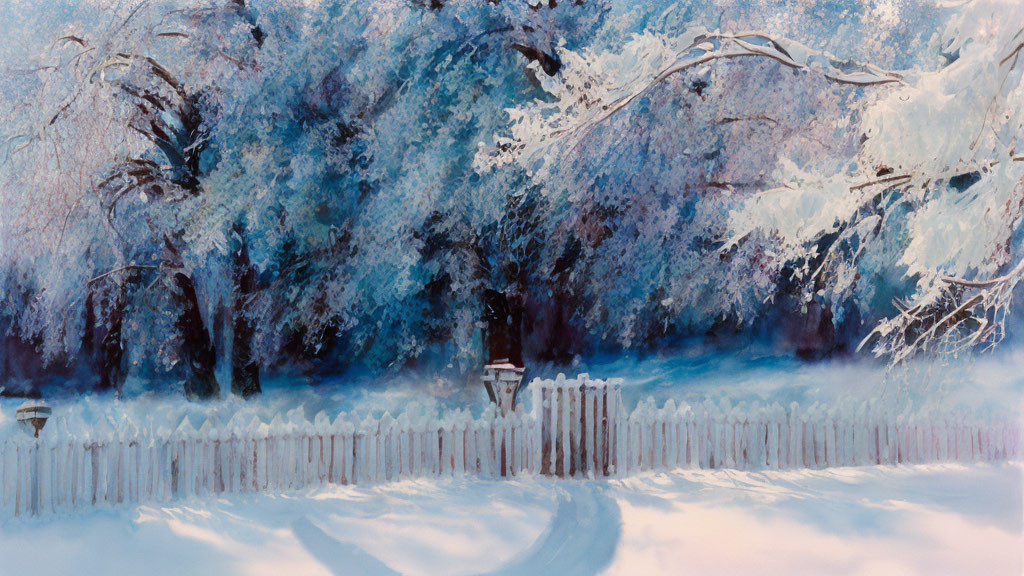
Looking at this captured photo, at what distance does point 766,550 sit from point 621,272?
4.65 metres

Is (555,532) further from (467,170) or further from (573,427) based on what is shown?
(467,170)

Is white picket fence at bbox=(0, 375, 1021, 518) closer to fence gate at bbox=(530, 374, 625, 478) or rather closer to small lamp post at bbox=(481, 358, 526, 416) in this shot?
fence gate at bbox=(530, 374, 625, 478)

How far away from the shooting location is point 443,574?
6.14m

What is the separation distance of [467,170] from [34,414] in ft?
15.9

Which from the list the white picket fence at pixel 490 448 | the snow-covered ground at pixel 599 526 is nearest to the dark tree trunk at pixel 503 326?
the white picket fence at pixel 490 448

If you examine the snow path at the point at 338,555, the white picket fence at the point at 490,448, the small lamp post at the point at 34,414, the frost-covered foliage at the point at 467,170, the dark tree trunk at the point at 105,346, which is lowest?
the snow path at the point at 338,555

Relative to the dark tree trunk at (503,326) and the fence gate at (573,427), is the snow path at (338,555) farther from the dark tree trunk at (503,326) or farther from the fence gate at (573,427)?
the dark tree trunk at (503,326)

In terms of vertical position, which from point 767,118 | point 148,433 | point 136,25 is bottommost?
point 148,433

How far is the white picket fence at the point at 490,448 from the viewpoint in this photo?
7.08m

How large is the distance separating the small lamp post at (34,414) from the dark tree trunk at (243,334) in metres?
3.62

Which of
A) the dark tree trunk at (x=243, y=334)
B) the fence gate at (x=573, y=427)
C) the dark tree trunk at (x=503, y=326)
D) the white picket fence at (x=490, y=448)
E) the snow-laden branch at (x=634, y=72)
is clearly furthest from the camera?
the dark tree trunk at (x=503, y=326)

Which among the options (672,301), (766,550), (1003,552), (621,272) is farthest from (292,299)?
(1003,552)

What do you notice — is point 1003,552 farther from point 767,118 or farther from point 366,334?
point 366,334

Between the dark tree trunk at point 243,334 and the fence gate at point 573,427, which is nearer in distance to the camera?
the fence gate at point 573,427
